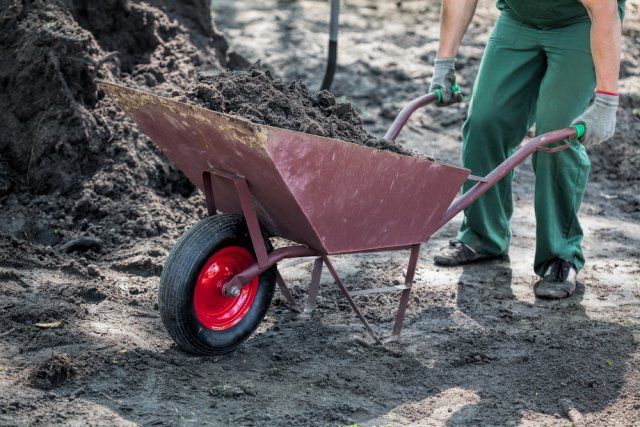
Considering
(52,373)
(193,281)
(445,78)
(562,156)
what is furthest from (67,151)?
(562,156)

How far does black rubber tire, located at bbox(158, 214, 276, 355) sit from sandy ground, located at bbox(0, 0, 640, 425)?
3.6 inches

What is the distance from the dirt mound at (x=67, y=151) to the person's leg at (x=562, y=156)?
1873 millimetres

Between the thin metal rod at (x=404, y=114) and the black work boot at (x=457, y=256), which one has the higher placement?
the thin metal rod at (x=404, y=114)

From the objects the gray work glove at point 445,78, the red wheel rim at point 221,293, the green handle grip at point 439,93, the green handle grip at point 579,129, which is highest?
the gray work glove at point 445,78

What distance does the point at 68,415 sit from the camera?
2873 millimetres

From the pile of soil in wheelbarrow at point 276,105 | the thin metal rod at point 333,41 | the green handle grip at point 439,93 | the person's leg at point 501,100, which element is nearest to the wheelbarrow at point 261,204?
the pile of soil in wheelbarrow at point 276,105

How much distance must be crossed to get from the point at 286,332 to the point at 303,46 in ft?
14.6

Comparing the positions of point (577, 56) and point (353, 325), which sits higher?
point (577, 56)

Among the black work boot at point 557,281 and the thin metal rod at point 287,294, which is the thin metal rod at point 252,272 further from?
the black work boot at point 557,281

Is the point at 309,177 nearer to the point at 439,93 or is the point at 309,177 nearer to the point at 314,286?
the point at 314,286

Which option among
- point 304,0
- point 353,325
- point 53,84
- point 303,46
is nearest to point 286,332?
point 353,325

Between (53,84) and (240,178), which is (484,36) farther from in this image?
(240,178)

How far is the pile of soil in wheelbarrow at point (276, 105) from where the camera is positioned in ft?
10.9

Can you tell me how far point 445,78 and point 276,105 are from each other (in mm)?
1173
